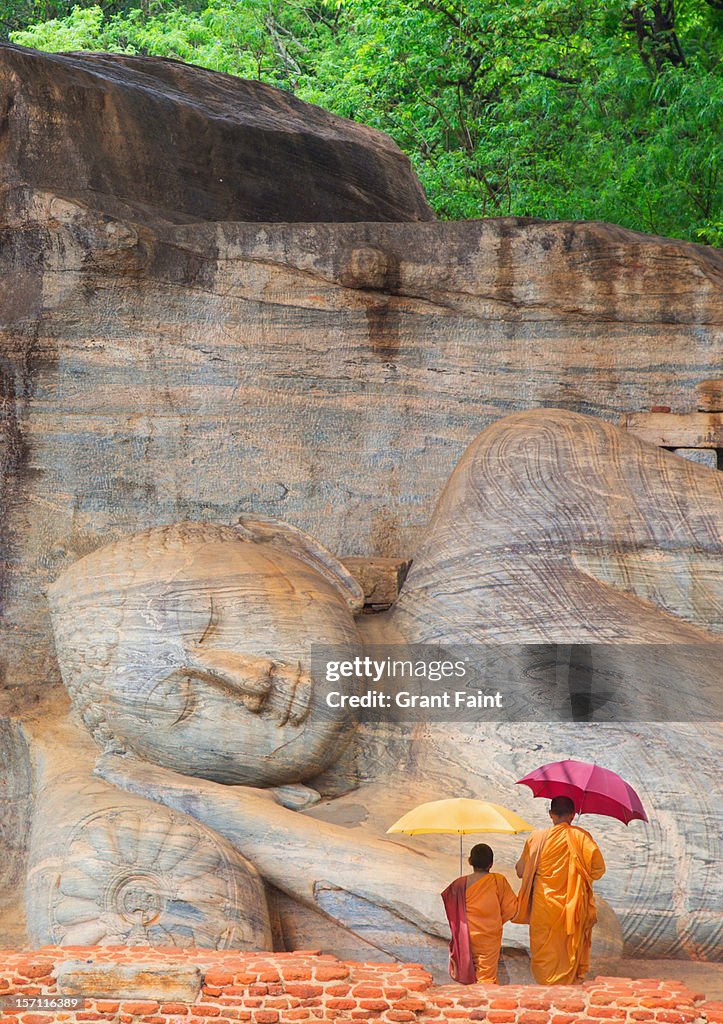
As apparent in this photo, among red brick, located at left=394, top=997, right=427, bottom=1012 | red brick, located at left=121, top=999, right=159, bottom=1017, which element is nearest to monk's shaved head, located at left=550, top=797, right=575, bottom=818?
red brick, located at left=394, top=997, right=427, bottom=1012

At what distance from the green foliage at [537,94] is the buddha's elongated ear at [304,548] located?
714 cm

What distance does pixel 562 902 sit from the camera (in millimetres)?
4520

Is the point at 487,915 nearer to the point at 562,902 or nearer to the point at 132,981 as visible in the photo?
the point at 562,902

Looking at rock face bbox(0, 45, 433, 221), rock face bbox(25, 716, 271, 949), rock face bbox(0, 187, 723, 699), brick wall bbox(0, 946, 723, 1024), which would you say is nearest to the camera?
brick wall bbox(0, 946, 723, 1024)

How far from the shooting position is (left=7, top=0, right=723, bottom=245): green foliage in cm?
1275

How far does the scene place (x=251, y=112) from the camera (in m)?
7.85

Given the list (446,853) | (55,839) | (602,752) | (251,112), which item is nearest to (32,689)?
(55,839)

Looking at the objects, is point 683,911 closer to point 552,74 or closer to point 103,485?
point 103,485

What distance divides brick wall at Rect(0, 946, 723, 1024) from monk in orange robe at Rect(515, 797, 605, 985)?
156 millimetres

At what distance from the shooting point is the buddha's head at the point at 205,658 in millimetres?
5410

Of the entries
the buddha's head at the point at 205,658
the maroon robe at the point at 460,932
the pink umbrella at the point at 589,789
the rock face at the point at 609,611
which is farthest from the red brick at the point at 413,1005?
the buddha's head at the point at 205,658

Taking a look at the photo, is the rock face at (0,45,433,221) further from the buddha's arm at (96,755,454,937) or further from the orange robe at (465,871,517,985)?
the orange robe at (465,871,517,985)

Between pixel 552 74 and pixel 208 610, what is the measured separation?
10609 mm

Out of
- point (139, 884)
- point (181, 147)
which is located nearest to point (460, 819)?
point (139, 884)
